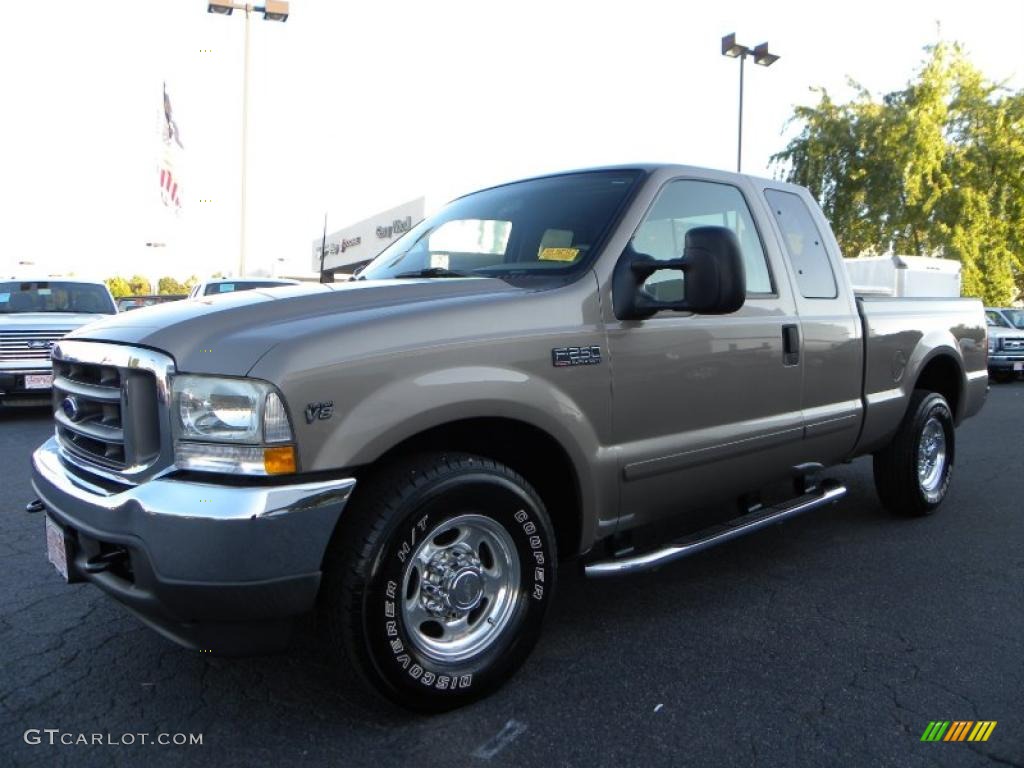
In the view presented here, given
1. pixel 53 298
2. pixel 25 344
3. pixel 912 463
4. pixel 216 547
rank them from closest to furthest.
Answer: pixel 216 547, pixel 912 463, pixel 25 344, pixel 53 298

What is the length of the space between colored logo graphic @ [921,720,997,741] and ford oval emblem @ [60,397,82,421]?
9.54ft

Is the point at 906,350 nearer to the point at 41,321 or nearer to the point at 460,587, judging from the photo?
the point at 460,587

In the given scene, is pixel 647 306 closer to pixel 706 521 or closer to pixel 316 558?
pixel 316 558

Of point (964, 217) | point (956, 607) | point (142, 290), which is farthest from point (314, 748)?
point (142, 290)

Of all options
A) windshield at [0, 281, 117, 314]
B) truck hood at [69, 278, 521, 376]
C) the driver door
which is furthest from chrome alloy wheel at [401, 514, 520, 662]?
windshield at [0, 281, 117, 314]

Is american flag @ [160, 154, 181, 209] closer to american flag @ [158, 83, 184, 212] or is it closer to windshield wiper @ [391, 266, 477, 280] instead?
american flag @ [158, 83, 184, 212]

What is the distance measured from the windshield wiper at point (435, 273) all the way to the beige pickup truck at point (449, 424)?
19 mm

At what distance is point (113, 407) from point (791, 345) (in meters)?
2.84

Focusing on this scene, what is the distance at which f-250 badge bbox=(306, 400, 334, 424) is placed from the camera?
227 centimetres

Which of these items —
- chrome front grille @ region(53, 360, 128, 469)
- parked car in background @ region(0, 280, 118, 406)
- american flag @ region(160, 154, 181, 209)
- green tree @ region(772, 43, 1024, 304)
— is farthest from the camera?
american flag @ region(160, 154, 181, 209)

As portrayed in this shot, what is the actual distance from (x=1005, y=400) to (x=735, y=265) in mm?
12018

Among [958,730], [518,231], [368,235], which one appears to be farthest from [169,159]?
[958,730]

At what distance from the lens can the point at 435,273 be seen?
11.2 feet

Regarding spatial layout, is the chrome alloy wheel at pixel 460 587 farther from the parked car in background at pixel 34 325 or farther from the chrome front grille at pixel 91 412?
the parked car in background at pixel 34 325
